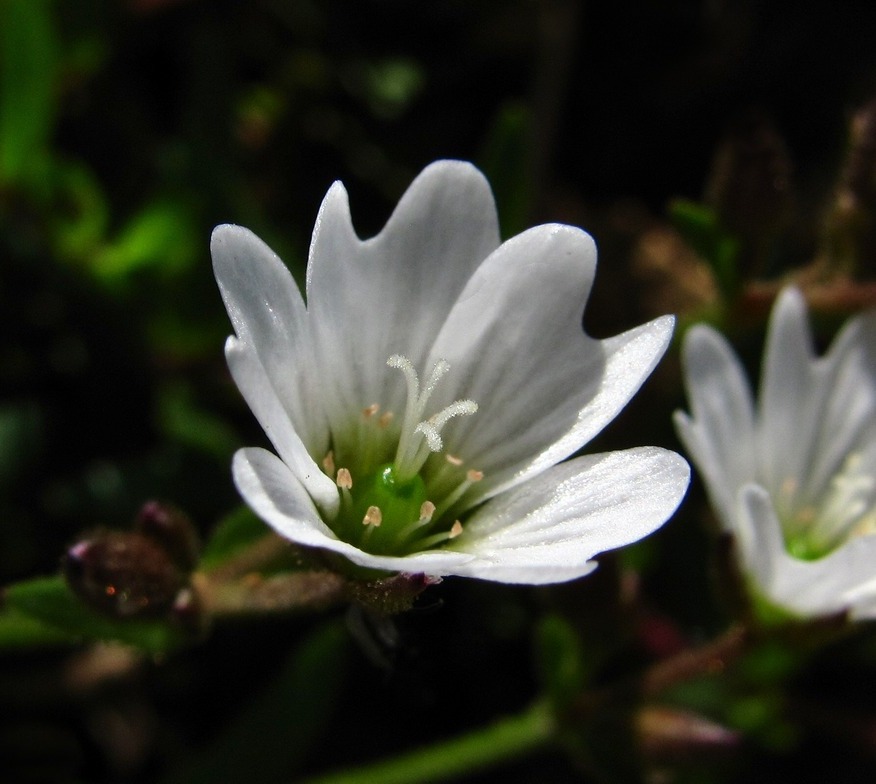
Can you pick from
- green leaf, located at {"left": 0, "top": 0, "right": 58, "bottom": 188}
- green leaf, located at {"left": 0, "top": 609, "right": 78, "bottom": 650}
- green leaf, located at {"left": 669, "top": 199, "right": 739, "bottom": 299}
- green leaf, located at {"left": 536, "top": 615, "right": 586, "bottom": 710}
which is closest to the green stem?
green leaf, located at {"left": 536, "top": 615, "right": 586, "bottom": 710}

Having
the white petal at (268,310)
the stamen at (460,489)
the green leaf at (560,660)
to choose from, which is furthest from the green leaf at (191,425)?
the white petal at (268,310)

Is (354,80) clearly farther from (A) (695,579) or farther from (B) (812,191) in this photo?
(A) (695,579)

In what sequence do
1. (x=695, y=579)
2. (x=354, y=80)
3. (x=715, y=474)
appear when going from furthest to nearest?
1. (x=354, y=80)
2. (x=695, y=579)
3. (x=715, y=474)

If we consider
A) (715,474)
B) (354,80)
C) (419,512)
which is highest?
(354,80)

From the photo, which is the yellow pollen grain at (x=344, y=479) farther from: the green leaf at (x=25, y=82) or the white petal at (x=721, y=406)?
the green leaf at (x=25, y=82)

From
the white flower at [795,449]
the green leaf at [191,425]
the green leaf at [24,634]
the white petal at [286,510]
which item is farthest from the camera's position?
the green leaf at [191,425]

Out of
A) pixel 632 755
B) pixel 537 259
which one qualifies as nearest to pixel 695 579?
pixel 632 755

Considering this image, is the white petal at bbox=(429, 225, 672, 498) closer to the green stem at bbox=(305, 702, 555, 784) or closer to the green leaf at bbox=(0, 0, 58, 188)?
the green stem at bbox=(305, 702, 555, 784)
